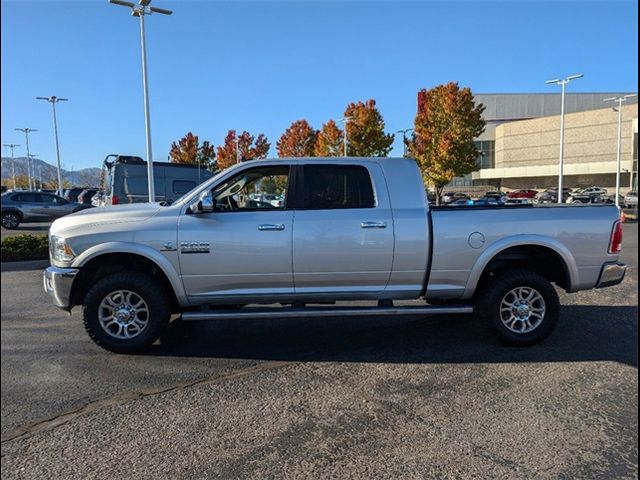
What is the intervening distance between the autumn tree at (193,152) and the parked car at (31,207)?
3640 cm

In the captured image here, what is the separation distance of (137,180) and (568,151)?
6520cm

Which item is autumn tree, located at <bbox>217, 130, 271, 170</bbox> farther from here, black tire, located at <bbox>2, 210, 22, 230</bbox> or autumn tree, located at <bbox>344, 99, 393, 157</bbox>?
black tire, located at <bbox>2, 210, 22, 230</bbox>

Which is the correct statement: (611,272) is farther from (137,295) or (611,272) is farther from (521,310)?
(137,295)

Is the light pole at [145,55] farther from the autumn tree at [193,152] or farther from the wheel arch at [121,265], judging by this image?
the autumn tree at [193,152]

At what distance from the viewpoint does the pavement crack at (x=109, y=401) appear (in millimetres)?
3189

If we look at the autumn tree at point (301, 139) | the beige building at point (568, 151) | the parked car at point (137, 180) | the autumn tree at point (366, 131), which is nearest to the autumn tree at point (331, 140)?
the autumn tree at point (366, 131)

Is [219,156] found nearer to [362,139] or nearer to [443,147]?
[362,139]

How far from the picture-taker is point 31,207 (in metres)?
21.0

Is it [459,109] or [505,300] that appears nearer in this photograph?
[505,300]

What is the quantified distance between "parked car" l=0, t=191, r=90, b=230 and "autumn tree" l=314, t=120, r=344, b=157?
24516 millimetres

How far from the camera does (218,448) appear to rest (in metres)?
3.07

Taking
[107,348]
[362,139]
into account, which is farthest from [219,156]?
[107,348]

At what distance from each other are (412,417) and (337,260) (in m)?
1.77

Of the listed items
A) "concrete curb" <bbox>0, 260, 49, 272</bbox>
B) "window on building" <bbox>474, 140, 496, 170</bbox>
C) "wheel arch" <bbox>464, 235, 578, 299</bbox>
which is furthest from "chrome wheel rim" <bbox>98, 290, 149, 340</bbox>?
"window on building" <bbox>474, 140, 496, 170</bbox>
